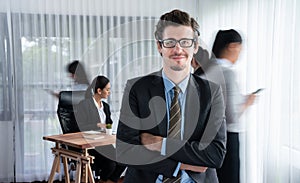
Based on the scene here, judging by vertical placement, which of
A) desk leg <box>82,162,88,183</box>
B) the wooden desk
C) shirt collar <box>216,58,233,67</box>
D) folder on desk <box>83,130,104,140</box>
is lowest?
desk leg <box>82,162,88,183</box>

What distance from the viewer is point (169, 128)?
49.9 inches

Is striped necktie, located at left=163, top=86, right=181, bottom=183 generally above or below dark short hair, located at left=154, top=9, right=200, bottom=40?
below

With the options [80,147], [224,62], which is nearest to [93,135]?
[80,147]

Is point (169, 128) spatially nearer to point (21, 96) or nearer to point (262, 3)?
point (262, 3)

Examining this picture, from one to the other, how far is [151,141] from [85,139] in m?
1.93

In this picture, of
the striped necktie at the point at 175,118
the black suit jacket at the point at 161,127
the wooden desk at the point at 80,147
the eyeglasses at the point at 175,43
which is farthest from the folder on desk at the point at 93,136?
the eyeglasses at the point at 175,43

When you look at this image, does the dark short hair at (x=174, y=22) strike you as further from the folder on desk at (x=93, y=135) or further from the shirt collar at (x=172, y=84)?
the folder on desk at (x=93, y=135)

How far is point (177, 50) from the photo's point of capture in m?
1.18

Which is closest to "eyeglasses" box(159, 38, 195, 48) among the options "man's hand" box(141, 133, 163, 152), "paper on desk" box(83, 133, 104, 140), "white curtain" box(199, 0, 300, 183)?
"man's hand" box(141, 133, 163, 152)

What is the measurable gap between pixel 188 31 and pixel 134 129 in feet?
1.31

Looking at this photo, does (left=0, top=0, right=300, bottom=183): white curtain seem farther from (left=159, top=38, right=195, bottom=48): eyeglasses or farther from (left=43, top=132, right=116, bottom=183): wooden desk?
(left=159, top=38, right=195, bottom=48): eyeglasses

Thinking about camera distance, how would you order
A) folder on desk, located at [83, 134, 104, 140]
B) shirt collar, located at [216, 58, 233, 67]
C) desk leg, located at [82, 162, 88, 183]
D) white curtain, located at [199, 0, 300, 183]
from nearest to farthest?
shirt collar, located at [216, 58, 233, 67] → white curtain, located at [199, 0, 300, 183] → folder on desk, located at [83, 134, 104, 140] → desk leg, located at [82, 162, 88, 183]

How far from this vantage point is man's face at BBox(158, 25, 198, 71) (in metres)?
1.19

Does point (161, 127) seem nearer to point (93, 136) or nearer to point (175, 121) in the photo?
point (175, 121)
